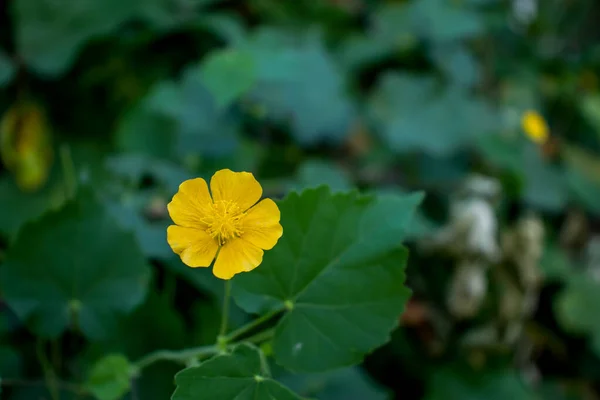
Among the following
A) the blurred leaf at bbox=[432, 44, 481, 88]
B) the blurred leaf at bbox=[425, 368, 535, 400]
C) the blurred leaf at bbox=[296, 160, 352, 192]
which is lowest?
the blurred leaf at bbox=[425, 368, 535, 400]

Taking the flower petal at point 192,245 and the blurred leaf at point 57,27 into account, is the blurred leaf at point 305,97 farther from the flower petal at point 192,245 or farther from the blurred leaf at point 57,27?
the flower petal at point 192,245

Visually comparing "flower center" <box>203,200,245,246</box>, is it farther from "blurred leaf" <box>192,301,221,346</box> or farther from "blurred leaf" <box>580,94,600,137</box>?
"blurred leaf" <box>580,94,600,137</box>

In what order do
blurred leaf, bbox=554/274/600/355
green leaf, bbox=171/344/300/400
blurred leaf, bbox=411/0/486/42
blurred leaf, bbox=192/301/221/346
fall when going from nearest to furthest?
green leaf, bbox=171/344/300/400 → blurred leaf, bbox=192/301/221/346 → blurred leaf, bbox=554/274/600/355 → blurred leaf, bbox=411/0/486/42

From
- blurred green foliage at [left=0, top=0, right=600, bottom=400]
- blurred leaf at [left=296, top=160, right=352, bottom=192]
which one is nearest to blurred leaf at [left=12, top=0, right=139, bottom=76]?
blurred green foliage at [left=0, top=0, right=600, bottom=400]

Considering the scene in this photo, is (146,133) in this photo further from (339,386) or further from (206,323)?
(339,386)

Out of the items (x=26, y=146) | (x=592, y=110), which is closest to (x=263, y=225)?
(x=26, y=146)

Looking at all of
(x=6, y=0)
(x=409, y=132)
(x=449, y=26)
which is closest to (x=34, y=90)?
(x=6, y=0)

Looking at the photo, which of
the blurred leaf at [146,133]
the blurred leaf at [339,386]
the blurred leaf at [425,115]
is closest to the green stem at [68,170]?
the blurred leaf at [146,133]
